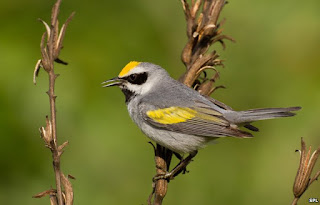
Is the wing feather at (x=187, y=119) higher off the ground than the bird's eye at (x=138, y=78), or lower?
lower

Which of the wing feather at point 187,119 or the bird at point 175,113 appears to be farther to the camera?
the wing feather at point 187,119

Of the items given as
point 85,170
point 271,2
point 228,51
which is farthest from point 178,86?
point 271,2

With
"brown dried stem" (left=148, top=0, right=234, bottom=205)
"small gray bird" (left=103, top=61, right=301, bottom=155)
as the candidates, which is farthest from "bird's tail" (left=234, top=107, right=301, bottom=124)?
"brown dried stem" (left=148, top=0, right=234, bottom=205)

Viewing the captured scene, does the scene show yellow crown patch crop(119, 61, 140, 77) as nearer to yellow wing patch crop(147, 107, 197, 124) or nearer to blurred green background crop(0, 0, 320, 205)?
blurred green background crop(0, 0, 320, 205)

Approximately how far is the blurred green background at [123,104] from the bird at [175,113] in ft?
0.96

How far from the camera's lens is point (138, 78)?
4.41 meters

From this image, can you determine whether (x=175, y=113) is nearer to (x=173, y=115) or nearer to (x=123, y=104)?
(x=173, y=115)

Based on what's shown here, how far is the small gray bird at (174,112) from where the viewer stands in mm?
3977

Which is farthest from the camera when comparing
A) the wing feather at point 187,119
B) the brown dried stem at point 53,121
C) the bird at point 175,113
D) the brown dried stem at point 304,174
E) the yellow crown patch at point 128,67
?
the yellow crown patch at point 128,67

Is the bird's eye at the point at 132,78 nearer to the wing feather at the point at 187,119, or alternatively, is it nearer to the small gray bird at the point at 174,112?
the small gray bird at the point at 174,112

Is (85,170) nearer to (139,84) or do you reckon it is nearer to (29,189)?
(29,189)

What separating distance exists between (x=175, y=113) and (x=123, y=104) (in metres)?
0.71

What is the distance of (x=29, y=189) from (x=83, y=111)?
0.75 metres

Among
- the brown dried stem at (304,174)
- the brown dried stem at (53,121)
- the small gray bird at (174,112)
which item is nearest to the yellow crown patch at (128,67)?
the small gray bird at (174,112)
